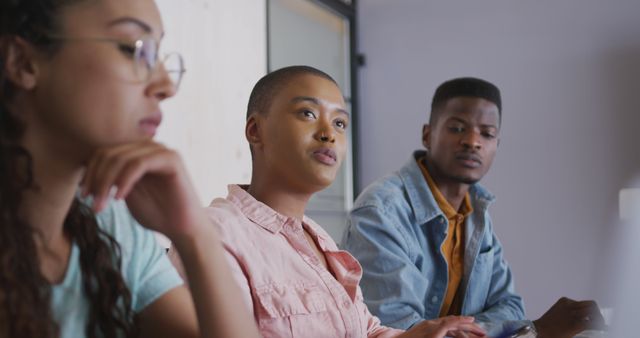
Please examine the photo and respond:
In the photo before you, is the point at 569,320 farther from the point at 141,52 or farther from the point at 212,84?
the point at 212,84

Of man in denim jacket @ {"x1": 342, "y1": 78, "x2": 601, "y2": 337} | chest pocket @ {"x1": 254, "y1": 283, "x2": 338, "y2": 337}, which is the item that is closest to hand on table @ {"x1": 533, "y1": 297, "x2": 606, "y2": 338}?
man in denim jacket @ {"x1": 342, "y1": 78, "x2": 601, "y2": 337}

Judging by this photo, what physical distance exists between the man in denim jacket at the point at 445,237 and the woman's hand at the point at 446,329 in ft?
0.82

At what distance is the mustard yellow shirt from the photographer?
2021mm

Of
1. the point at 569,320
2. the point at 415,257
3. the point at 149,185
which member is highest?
the point at 149,185

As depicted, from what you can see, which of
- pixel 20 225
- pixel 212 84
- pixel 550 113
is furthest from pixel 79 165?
pixel 550 113

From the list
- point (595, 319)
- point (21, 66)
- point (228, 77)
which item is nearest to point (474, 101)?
point (595, 319)

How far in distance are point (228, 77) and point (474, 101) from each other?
57.6 inches

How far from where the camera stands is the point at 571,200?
13.1ft

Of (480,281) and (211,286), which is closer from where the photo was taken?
(211,286)

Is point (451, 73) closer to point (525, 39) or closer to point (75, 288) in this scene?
point (525, 39)

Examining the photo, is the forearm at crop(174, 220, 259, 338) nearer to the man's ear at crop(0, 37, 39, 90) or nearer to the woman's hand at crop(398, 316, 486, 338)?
the man's ear at crop(0, 37, 39, 90)

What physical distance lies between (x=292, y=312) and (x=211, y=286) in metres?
0.39

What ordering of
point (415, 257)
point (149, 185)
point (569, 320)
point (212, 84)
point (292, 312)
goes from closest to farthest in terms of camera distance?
point (149, 185) → point (292, 312) → point (569, 320) → point (415, 257) → point (212, 84)

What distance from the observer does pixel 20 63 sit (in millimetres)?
759
